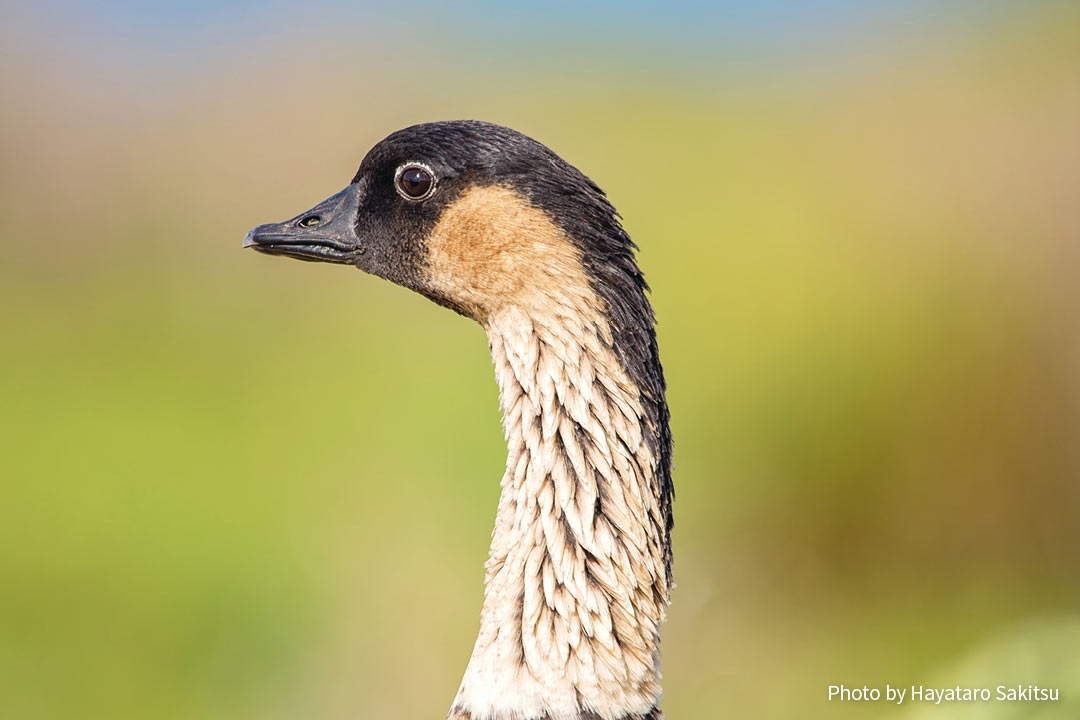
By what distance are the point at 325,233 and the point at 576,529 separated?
1.42 meters

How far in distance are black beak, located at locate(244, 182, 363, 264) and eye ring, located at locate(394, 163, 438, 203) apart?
9.1 inches

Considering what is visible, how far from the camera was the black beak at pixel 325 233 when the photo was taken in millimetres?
3404

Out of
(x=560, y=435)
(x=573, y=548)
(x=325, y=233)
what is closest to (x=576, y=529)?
(x=573, y=548)

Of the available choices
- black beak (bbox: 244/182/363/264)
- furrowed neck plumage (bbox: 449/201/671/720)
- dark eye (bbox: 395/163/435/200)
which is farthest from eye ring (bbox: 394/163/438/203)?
furrowed neck plumage (bbox: 449/201/671/720)

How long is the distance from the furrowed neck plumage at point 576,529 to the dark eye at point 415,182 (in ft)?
1.77

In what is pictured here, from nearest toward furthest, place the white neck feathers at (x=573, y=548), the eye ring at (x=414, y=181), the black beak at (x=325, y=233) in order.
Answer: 1. the white neck feathers at (x=573, y=548)
2. the eye ring at (x=414, y=181)
3. the black beak at (x=325, y=233)

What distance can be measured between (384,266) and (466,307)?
37 centimetres

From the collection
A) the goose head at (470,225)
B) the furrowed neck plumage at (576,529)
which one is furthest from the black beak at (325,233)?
the furrowed neck plumage at (576,529)

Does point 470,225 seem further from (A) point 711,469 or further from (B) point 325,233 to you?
(A) point 711,469

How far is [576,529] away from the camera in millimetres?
2852

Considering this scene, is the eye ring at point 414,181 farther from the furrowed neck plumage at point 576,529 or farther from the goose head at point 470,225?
the furrowed neck plumage at point 576,529

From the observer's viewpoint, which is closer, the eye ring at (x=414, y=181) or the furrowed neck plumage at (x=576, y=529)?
the furrowed neck plumage at (x=576, y=529)

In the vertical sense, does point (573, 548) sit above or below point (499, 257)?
below

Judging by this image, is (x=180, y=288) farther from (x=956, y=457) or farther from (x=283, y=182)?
(x=956, y=457)
